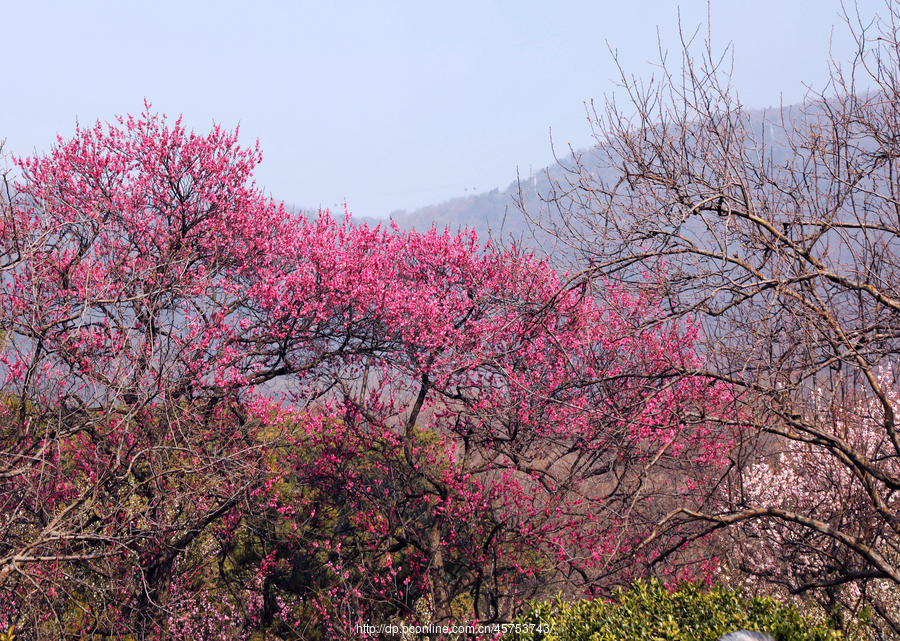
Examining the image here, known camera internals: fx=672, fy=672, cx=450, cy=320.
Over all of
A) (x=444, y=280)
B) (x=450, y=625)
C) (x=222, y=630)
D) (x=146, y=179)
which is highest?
(x=146, y=179)

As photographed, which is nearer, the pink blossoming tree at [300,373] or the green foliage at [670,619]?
the green foliage at [670,619]

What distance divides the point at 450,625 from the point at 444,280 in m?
5.35

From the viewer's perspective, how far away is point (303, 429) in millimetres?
11914

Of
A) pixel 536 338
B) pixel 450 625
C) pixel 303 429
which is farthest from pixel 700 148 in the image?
pixel 303 429

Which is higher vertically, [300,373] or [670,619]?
[300,373]

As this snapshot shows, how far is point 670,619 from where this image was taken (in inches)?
221

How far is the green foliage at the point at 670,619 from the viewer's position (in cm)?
542

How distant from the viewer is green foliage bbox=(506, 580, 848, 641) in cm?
542

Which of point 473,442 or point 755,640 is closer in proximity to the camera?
point 755,640

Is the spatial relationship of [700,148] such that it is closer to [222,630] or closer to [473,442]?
[473,442]

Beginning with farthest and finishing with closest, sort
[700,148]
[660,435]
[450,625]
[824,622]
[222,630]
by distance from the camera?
[222,630] → [660,435] → [450,625] → [700,148] → [824,622]

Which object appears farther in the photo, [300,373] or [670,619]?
[300,373]

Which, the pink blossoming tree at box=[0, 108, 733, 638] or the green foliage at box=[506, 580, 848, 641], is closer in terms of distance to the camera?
the green foliage at box=[506, 580, 848, 641]

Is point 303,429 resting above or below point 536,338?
below
